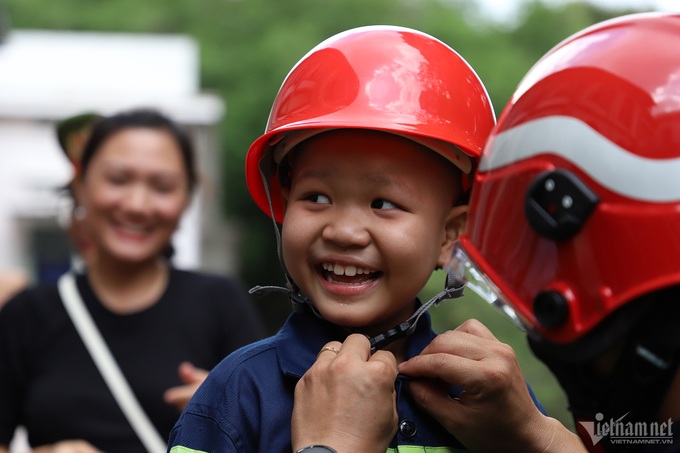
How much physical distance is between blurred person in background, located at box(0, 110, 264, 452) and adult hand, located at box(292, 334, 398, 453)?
1310 mm

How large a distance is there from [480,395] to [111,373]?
2.04 meters

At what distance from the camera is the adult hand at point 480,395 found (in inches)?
95.3

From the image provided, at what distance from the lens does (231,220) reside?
27266 mm

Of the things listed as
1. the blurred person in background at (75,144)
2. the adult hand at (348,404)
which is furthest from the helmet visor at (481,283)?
the blurred person in background at (75,144)

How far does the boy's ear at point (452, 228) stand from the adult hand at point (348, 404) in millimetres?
407

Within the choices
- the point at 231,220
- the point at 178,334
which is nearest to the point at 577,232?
the point at 178,334

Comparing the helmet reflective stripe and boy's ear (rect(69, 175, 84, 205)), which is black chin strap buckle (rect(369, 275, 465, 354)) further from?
boy's ear (rect(69, 175, 84, 205))

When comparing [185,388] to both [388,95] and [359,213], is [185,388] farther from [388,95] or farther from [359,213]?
[388,95]

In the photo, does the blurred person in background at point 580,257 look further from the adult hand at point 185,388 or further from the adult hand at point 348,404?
the adult hand at point 185,388

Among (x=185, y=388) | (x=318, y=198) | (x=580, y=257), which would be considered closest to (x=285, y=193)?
(x=318, y=198)

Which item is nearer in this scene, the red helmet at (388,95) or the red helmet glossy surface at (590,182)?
the red helmet glossy surface at (590,182)

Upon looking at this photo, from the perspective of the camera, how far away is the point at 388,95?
8.60ft

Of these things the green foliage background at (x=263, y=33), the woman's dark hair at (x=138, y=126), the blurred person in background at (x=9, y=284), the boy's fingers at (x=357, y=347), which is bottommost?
the green foliage background at (x=263, y=33)

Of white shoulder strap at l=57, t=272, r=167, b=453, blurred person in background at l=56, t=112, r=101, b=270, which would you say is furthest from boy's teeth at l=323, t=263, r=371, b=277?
blurred person in background at l=56, t=112, r=101, b=270
